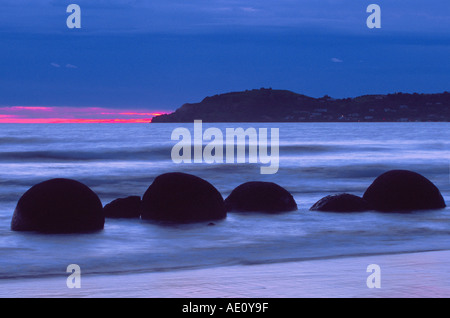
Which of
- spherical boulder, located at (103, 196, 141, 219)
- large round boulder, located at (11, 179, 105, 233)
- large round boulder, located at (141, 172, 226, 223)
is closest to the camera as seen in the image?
large round boulder, located at (11, 179, 105, 233)

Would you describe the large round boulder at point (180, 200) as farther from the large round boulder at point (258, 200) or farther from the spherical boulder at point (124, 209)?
the large round boulder at point (258, 200)

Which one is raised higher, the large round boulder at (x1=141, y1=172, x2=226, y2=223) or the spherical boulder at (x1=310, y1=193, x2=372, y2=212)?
the large round boulder at (x1=141, y1=172, x2=226, y2=223)

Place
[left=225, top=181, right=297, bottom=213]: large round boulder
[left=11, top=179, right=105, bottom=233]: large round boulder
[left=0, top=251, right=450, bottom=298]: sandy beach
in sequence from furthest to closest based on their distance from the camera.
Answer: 1. [left=225, top=181, right=297, bottom=213]: large round boulder
2. [left=11, top=179, right=105, bottom=233]: large round boulder
3. [left=0, top=251, right=450, bottom=298]: sandy beach

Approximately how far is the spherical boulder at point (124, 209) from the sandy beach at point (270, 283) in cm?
562

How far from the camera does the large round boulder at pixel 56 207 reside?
38.4ft

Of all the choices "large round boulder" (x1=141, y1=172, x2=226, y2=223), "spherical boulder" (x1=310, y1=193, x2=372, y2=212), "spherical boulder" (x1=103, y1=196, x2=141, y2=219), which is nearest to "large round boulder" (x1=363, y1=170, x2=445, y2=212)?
"spherical boulder" (x1=310, y1=193, x2=372, y2=212)

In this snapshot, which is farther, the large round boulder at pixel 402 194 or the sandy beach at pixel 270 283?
the large round boulder at pixel 402 194

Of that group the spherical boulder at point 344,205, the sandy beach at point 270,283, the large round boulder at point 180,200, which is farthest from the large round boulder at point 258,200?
the sandy beach at point 270,283

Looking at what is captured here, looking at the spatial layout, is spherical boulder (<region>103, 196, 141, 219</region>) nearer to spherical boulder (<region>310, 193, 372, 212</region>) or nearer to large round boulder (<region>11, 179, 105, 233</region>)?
large round boulder (<region>11, 179, 105, 233</region>)

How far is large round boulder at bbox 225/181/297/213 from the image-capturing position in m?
14.9

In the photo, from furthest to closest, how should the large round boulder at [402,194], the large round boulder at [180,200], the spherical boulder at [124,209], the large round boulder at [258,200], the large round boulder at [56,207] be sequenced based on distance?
1. the large round boulder at [402,194]
2. the large round boulder at [258,200]
3. the spherical boulder at [124,209]
4. the large round boulder at [180,200]
5. the large round boulder at [56,207]

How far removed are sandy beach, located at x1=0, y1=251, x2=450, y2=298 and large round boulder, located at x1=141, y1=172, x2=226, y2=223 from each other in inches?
179

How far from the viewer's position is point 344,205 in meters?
15.0
